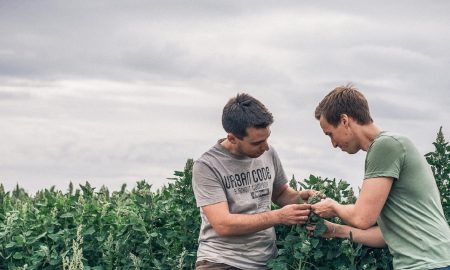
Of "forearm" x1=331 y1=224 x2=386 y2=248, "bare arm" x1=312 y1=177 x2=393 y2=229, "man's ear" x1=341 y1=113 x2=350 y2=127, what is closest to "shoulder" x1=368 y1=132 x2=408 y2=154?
"bare arm" x1=312 y1=177 x2=393 y2=229

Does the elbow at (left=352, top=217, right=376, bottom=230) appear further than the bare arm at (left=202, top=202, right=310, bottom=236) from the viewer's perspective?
No

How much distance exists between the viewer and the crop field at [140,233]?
6395mm

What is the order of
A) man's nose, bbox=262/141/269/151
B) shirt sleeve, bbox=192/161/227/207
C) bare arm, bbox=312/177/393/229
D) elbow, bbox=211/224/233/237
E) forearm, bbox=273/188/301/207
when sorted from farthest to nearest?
forearm, bbox=273/188/301/207, man's nose, bbox=262/141/269/151, shirt sleeve, bbox=192/161/227/207, elbow, bbox=211/224/233/237, bare arm, bbox=312/177/393/229

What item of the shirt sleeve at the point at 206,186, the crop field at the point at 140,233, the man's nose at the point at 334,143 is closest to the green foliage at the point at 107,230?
the crop field at the point at 140,233

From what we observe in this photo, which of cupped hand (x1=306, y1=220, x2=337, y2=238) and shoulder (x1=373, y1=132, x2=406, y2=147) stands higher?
shoulder (x1=373, y1=132, x2=406, y2=147)

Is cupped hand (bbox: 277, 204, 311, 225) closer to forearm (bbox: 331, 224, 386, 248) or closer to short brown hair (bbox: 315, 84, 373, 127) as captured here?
forearm (bbox: 331, 224, 386, 248)

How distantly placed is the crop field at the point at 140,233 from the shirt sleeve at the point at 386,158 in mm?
849

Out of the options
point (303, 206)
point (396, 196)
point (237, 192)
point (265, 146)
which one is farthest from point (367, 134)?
point (237, 192)

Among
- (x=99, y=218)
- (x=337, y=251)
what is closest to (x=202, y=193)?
(x=337, y=251)

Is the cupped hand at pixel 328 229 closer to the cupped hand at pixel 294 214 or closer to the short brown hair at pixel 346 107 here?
the cupped hand at pixel 294 214

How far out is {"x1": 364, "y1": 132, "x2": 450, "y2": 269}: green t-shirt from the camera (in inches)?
215

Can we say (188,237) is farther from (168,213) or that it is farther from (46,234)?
(46,234)

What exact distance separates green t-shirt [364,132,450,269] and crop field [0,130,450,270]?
2.33ft

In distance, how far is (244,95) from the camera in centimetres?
670
